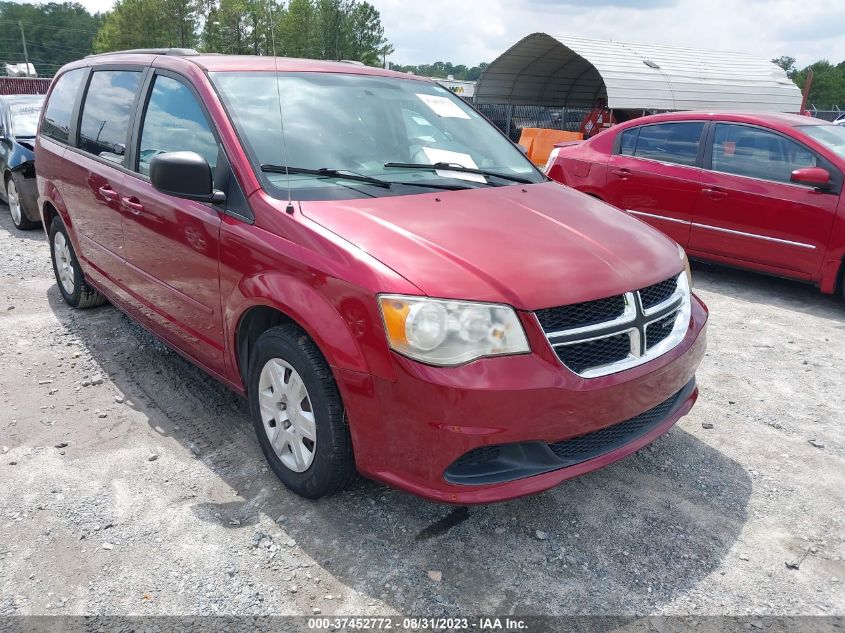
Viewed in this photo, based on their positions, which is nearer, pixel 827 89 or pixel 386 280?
pixel 386 280

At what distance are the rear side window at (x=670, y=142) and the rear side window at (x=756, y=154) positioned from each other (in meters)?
0.22

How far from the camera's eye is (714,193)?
6.29 meters

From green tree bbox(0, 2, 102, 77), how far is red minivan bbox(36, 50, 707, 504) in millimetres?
93142

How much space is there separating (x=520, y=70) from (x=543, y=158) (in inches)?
251

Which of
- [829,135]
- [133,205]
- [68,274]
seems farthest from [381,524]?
[829,135]

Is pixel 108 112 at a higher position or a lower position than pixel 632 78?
lower

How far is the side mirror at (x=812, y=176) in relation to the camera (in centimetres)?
562

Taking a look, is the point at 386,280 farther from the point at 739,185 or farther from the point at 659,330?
the point at 739,185

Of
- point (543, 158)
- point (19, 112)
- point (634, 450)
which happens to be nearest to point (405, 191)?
point (634, 450)

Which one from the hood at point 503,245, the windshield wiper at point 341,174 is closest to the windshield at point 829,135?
the hood at point 503,245

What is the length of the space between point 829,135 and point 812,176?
2.90 feet

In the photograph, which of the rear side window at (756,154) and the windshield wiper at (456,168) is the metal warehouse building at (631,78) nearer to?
the rear side window at (756,154)

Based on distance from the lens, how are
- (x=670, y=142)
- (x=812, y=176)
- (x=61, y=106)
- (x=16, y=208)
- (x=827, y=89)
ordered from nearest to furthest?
(x=61, y=106), (x=812, y=176), (x=670, y=142), (x=16, y=208), (x=827, y=89)

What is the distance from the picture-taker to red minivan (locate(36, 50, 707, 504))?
7.70 ft
